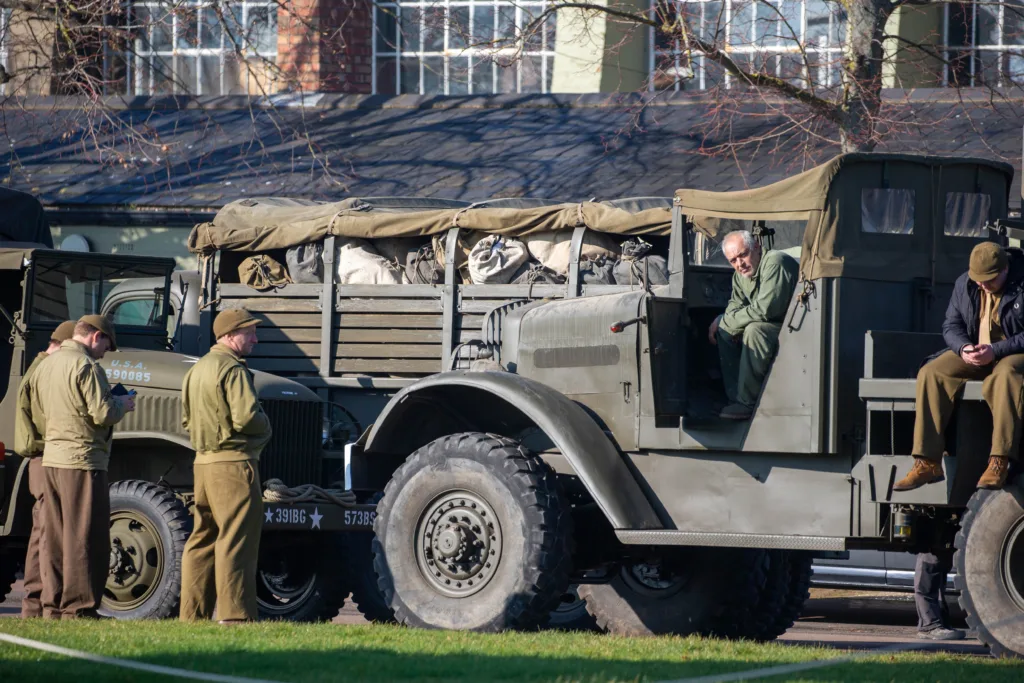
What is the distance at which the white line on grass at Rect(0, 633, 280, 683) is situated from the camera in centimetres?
643

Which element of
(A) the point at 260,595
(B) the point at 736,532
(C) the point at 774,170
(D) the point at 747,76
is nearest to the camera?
(B) the point at 736,532

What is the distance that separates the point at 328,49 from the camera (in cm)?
2117

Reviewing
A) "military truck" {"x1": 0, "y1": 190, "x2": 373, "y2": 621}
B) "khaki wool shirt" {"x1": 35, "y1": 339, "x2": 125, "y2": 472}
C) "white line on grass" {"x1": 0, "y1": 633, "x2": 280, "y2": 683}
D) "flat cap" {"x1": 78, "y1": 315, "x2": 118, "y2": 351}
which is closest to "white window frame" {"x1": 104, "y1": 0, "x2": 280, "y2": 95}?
"military truck" {"x1": 0, "y1": 190, "x2": 373, "y2": 621}

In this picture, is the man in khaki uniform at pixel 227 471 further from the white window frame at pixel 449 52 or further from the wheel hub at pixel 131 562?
the white window frame at pixel 449 52

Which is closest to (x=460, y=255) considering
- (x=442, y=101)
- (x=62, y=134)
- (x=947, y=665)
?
(x=947, y=665)

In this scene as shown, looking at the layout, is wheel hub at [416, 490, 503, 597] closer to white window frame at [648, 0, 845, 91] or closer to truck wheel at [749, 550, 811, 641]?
truck wheel at [749, 550, 811, 641]

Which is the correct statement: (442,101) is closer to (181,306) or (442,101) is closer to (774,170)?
(774,170)

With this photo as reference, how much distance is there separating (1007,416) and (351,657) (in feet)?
9.96

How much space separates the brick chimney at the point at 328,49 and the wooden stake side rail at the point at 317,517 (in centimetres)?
1224

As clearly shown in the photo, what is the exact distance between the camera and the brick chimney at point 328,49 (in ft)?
69.3

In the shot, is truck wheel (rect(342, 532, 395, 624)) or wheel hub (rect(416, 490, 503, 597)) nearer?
wheel hub (rect(416, 490, 503, 597))

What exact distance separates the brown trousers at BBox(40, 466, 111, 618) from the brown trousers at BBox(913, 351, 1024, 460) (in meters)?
4.69


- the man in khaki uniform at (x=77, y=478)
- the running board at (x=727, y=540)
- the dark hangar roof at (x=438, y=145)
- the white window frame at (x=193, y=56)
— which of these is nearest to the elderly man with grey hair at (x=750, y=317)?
the running board at (x=727, y=540)

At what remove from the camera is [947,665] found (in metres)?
7.25
